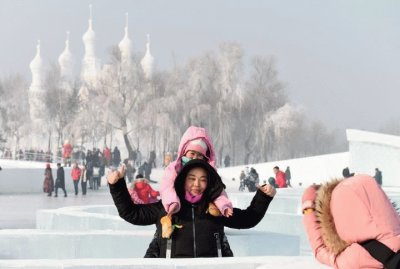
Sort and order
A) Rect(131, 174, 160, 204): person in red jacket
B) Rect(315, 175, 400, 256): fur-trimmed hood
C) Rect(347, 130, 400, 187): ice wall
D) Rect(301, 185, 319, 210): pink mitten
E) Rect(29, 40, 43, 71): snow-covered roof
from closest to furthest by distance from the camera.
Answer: Rect(315, 175, 400, 256): fur-trimmed hood
Rect(301, 185, 319, 210): pink mitten
Rect(131, 174, 160, 204): person in red jacket
Rect(347, 130, 400, 187): ice wall
Rect(29, 40, 43, 71): snow-covered roof

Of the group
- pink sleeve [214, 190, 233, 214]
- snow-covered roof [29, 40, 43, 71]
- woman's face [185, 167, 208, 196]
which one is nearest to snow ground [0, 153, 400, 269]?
pink sleeve [214, 190, 233, 214]

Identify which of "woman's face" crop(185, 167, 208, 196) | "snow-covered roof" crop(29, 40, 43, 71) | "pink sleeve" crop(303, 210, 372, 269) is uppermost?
"snow-covered roof" crop(29, 40, 43, 71)

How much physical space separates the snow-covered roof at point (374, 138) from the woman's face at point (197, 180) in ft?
85.6

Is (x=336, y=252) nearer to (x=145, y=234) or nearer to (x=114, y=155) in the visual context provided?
(x=145, y=234)

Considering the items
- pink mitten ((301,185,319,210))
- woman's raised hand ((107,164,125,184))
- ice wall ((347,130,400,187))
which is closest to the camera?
pink mitten ((301,185,319,210))

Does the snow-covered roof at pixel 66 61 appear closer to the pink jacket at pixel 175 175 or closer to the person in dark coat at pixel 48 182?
the person in dark coat at pixel 48 182

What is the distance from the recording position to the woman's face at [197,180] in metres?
4.13

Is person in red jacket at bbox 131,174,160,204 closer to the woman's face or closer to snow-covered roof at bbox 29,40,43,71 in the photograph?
the woman's face

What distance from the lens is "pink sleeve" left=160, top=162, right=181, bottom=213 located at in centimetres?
407

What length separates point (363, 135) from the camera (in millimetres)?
29938

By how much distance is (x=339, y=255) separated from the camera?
3061 millimetres

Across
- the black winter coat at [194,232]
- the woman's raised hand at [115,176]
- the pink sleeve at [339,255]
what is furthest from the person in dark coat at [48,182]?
the pink sleeve at [339,255]

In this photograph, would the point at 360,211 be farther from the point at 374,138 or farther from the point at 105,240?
the point at 374,138

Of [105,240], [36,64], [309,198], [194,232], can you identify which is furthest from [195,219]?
[36,64]
